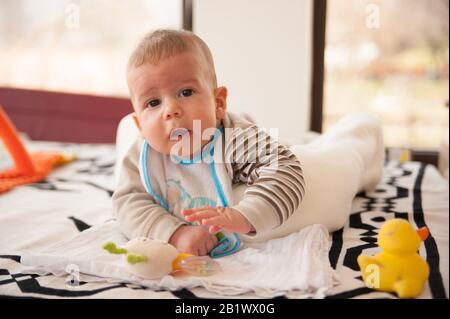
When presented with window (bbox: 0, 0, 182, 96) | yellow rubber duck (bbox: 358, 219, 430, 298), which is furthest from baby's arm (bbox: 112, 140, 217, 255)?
window (bbox: 0, 0, 182, 96)

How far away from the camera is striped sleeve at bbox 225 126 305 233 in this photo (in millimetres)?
721

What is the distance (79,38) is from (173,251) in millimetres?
1113

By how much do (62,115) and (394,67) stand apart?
1.15m

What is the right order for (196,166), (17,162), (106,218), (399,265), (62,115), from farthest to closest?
1. (62,115)
2. (17,162)
3. (106,218)
4. (196,166)
5. (399,265)

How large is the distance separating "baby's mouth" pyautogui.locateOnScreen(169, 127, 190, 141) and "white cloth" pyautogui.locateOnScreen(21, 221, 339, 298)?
0.18 meters

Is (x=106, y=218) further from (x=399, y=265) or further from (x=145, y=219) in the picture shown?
(x=399, y=265)

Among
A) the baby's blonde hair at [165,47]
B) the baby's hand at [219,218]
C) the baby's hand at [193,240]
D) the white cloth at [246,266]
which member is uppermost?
the baby's blonde hair at [165,47]

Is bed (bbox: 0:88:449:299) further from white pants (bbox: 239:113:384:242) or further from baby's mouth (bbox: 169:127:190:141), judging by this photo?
baby's mouth (bbox: 169:127:190:141)

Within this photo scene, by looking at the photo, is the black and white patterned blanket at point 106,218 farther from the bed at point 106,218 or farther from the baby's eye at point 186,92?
the baby's eye at point 186,92

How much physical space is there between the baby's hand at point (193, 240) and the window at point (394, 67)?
50 cm

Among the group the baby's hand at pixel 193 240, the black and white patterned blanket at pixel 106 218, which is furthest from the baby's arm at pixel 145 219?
the black and white patterned blanket at pixel 106 218

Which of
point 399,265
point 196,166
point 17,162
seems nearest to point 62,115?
point 17,162

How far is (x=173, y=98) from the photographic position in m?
0.75

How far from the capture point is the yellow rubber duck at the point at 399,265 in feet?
1.97
